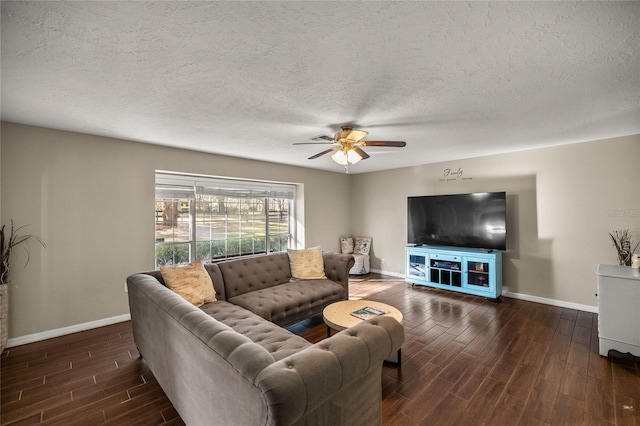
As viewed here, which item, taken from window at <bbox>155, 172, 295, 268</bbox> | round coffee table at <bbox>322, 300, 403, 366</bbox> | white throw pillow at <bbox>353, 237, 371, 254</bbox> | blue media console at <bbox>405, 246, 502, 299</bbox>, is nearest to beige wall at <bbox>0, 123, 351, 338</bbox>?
window at <bbox>155, 172, 295, 268</bbox>

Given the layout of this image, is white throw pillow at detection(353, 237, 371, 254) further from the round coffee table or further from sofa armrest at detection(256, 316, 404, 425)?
sofa armrest at detection(256, 316, 404, 425)

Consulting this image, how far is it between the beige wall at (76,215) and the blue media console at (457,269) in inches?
167

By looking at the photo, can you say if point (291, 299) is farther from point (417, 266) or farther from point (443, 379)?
point (417, 266)

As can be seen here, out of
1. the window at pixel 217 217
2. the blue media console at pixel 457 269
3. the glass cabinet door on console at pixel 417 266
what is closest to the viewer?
the window at pixel 217 217

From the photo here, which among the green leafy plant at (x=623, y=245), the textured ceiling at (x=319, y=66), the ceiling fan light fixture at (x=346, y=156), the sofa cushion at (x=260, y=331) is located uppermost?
the textured ceiling at (x=319, y=66)

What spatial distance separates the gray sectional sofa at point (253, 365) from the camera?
1019mm

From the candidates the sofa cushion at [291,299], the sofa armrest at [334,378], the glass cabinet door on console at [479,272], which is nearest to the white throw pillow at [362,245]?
the glass cabinet door on console at [479,272]

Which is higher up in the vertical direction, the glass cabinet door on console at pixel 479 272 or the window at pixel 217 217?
the window at pixel 217 217

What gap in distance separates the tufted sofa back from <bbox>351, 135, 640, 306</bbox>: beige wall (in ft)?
11.3

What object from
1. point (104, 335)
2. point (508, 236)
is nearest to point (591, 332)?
point (508, 236)

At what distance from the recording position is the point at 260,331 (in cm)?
213

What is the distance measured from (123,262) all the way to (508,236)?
5735 millimetres

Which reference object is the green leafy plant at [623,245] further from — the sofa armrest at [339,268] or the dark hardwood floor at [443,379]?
the sofa armrest at [339,268]

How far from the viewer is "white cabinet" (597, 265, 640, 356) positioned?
2484mm
